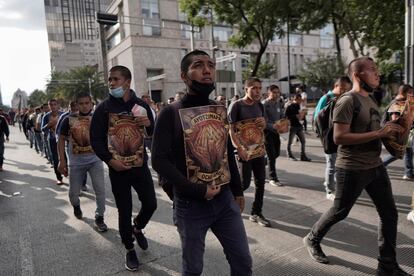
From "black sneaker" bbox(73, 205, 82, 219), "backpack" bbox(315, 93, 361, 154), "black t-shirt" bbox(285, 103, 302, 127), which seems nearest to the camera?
"backpack" bbox(315, 93, 361, 154)

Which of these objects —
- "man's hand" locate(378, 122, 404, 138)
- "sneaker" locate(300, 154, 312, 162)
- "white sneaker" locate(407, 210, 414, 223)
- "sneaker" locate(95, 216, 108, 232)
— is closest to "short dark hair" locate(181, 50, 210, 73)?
"man's hand" locate(378, 122, 404, 138)

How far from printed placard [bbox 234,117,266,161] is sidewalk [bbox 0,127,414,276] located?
100 centimetres

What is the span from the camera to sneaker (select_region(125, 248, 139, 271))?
348cm

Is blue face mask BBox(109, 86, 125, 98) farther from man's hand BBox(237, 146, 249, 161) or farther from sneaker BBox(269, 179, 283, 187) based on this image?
sneaker BBox(269, 179, 283, 187)

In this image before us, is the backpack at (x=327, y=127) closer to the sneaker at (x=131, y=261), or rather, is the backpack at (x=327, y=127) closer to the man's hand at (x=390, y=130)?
the man's hand at (x=390, y=130)

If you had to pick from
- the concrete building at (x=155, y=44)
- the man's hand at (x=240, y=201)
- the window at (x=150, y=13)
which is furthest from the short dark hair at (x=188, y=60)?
the window at (x=150, y=13)

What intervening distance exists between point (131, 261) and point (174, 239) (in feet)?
2.75

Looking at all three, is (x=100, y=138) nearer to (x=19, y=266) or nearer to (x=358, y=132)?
(x=19, y=266)

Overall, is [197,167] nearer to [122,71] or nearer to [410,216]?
[122,71]

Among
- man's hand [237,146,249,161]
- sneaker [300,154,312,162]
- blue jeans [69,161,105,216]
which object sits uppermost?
man's hand [237,146,249,161]

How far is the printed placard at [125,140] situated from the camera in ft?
11.4

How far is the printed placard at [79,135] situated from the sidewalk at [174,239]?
1.10 m

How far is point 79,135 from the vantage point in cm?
478

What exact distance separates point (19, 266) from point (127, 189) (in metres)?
1.50
